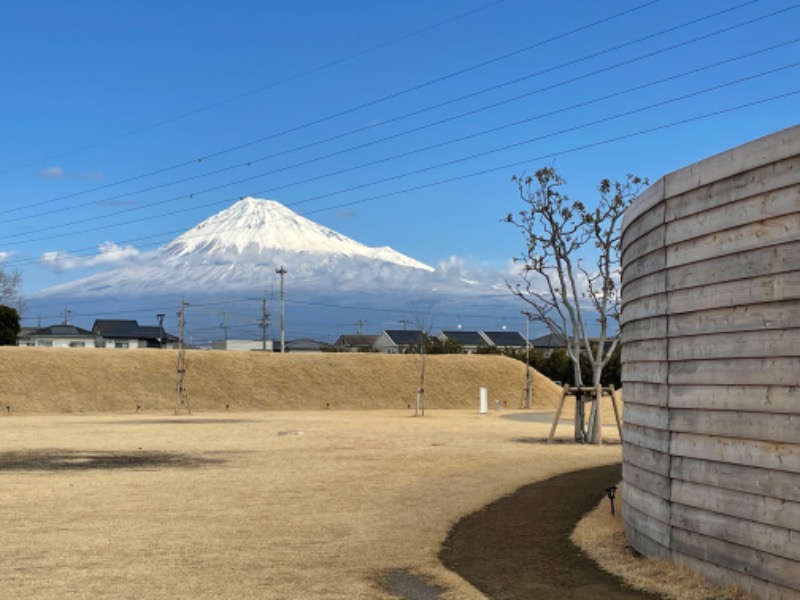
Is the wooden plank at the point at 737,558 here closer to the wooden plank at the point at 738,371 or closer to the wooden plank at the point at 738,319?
the wooden plank at the point at 738,371

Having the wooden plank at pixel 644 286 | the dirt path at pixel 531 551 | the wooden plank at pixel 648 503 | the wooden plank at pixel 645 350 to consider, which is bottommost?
the dirt path at pixel 531 551

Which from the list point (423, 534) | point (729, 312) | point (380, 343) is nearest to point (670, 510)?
point (729, 312)

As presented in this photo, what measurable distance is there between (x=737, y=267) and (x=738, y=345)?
25.4 inches

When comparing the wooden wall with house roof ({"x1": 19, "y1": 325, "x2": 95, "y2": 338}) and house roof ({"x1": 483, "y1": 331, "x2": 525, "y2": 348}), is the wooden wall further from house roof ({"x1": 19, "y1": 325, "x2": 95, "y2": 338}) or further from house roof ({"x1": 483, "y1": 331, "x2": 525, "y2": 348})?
house roof ({"x1": 483, "y1": 331, "x2": 525, "y2": 348})

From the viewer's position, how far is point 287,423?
119 ft

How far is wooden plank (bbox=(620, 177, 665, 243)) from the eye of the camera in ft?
28.5

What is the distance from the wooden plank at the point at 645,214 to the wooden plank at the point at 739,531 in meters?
2.79

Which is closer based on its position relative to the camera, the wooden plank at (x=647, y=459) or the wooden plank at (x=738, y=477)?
A: the wooden plank at (x=738, y=477)

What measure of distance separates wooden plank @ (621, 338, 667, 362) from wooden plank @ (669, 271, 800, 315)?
Result: 0.44 meters

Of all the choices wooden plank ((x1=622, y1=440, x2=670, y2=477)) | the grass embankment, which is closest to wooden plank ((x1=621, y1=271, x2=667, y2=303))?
wooden plank ((x1=622, y1=440, x2=670, y2=477))

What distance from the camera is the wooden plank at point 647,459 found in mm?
8539

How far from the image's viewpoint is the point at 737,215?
24.1 ft

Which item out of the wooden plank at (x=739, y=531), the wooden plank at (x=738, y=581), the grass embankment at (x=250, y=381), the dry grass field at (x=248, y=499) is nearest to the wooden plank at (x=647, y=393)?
the wooden plank at (x=739, y=531)

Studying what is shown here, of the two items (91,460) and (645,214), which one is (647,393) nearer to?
(645,214)
